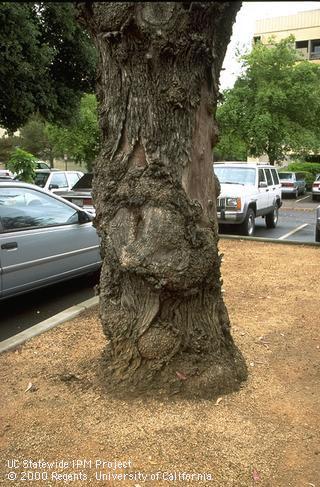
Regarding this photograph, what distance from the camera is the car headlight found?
38.4 ft

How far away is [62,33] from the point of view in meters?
14.0

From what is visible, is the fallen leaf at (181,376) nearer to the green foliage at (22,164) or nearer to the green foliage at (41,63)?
the green foliage at (41,63)

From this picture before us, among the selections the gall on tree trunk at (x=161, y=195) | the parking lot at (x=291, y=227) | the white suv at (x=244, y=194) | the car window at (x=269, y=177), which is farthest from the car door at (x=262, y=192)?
the gall on tree trunk at (x=161, y=195)

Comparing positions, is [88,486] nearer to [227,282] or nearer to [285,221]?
[227,282]

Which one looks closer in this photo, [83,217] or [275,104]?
[83,217]

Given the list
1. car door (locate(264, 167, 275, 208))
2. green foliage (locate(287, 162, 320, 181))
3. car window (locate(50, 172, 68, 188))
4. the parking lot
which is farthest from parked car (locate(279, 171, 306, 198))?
car window (locate(50, 172, 68, 188))

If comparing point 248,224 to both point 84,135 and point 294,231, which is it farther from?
point 84,135

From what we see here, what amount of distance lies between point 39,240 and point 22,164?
26.3 ft

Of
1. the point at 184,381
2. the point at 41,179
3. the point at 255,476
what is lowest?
the point at 255,476

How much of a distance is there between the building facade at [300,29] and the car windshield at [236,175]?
131 feet

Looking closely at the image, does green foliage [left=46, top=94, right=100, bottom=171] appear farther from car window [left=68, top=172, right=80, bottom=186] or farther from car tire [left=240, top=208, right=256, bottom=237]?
car tire [left=240, top=208, right=256, bottom=237]

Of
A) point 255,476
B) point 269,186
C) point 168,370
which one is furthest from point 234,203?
point 255,476

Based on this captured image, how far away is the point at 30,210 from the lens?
5742 millimetres

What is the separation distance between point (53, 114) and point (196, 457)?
14.0m
